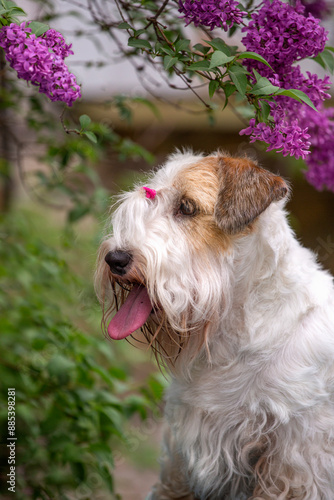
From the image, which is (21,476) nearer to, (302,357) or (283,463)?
(283,463)

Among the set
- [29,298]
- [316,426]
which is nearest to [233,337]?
[316,426]

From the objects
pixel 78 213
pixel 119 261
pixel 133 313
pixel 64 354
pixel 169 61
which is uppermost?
pixel 169 61

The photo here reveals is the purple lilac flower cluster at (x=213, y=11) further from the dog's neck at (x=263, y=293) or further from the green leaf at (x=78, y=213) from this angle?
the green leaf at (x=78, y=213)

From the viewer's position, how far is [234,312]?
7.24 feet

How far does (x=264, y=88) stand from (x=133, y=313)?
0.91m

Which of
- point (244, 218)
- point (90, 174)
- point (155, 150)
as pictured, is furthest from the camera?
point (155, 150)

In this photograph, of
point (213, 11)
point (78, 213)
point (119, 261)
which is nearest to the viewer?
point (213, 11)

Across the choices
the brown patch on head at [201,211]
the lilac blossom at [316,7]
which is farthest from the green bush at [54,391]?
the lilac blossom at [316,7]

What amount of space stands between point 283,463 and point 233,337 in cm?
50

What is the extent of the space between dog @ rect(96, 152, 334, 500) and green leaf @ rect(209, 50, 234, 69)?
464 mm

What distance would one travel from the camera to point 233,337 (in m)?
2.21

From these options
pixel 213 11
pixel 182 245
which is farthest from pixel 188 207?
pixel 213 11

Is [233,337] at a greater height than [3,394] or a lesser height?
greater

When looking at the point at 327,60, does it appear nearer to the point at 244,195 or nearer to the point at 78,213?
the point at 244,195
